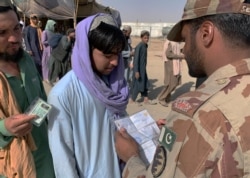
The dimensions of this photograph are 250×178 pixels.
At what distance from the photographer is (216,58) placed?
1087mm

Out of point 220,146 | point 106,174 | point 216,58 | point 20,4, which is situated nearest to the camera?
point 220,146

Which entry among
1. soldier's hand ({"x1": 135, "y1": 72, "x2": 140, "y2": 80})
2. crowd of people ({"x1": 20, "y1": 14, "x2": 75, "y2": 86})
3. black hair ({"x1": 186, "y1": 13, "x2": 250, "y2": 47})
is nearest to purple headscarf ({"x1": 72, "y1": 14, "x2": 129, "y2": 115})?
black hair ({"x1": 186, "y1": 13, "x2": 250, "y2": 47})

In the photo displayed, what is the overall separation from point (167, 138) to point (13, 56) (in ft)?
4.28

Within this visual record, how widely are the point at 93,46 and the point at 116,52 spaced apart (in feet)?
0.44

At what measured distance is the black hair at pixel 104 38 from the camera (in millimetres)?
1775

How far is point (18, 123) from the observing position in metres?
1.77

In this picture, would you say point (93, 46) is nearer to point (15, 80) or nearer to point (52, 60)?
point (15, 80)

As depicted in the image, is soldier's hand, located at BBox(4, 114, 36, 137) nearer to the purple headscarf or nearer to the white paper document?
the purple headscarf

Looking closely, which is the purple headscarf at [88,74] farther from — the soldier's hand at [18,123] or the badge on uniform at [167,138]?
the badge on uniform at [167,138]

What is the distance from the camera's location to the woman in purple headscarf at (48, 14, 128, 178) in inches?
65.3

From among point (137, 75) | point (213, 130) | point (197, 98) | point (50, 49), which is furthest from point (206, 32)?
point (50, 49)

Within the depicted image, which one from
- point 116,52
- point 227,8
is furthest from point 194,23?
point 116,52

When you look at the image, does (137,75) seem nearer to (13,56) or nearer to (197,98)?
(13,56)

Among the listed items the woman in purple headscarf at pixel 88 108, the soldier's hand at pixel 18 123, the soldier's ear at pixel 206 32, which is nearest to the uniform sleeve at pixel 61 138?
the woman in purple headscarf at pixel 88 108
